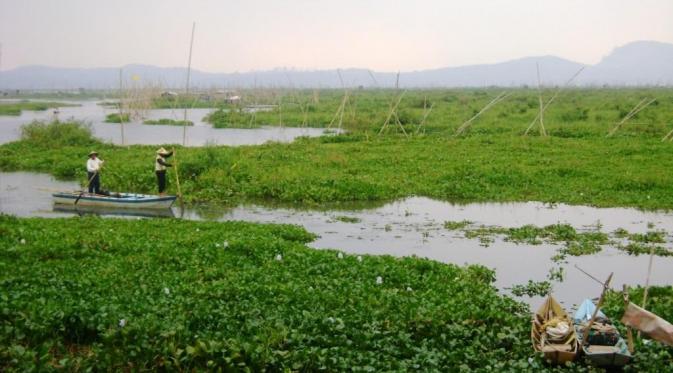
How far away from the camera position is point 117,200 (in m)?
17.1

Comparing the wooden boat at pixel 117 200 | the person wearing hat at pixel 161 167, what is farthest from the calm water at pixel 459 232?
the person wearing hat at pixel 161 167

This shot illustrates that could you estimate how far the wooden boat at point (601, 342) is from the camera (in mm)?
7480

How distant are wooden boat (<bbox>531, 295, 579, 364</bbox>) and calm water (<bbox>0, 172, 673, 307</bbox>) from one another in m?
2.16

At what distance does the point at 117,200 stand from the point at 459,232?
8.75 meters

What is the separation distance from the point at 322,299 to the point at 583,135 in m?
24.0

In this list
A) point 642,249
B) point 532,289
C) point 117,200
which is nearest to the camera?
point 532,289

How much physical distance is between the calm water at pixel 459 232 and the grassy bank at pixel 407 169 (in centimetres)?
85

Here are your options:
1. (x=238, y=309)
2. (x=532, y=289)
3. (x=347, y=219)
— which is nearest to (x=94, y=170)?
(x=347, y=219)

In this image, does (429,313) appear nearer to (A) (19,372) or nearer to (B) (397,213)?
(A) (19,372)

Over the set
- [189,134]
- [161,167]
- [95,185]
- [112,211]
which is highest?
[161,167]

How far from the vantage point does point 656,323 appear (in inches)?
288

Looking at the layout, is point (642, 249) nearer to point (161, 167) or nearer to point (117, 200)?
point (117, 200)

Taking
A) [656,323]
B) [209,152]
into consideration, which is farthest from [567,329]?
[209,152]

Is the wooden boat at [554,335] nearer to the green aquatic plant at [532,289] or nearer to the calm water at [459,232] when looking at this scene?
the calm water at [459,232]
